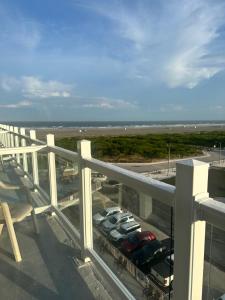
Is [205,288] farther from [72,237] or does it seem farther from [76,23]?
[76,23]

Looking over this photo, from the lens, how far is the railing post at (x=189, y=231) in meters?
0.95

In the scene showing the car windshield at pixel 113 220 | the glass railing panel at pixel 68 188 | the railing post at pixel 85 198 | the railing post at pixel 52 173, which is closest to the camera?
the car windshield at pixel 113 220

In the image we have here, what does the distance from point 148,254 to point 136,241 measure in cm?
14

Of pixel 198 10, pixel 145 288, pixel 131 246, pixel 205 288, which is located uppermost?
pixel 198 10

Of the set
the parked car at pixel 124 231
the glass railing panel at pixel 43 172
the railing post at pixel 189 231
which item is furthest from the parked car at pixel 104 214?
the glass railing panel at pixel 43 172

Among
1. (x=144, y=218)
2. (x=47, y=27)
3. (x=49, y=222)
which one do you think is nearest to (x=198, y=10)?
(x=47, y=27)

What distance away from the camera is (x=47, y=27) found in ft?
38.9

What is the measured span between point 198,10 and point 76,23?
6.83m

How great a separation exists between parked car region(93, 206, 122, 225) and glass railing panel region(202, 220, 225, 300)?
74 centimetres

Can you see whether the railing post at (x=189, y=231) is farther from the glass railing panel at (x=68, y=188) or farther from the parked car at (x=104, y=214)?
the glass railing panel at (x=68, y=188)

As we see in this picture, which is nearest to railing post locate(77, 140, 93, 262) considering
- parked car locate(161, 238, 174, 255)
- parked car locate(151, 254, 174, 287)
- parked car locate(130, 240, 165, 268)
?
parked car locate(130, 240, 165, 268)

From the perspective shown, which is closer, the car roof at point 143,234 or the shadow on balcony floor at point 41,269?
the car roof at point 143,234

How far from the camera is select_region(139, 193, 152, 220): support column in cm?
144

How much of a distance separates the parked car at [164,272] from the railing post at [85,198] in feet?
2.65
